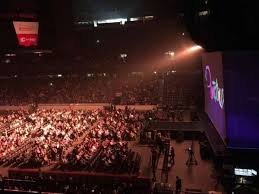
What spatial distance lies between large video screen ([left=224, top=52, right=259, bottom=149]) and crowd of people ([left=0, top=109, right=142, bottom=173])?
5.39 metres

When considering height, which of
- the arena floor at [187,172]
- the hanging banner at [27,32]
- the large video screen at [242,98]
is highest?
Result: the hanging banner at [27,32]

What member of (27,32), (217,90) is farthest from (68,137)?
(217,90)

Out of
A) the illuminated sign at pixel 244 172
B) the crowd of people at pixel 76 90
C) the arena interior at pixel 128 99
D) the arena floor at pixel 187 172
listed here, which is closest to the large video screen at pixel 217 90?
the arena interior at pixel 128 99

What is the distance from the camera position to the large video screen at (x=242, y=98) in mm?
13164

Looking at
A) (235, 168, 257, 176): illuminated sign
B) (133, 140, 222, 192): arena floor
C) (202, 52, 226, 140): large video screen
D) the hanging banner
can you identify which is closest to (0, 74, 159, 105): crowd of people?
(202, 52, 226, 140): large video screen

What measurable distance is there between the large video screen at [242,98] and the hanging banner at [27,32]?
831 cm

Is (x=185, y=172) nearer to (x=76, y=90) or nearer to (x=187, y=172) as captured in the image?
(x=187, y=172)

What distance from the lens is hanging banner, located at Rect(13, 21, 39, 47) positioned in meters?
12.3

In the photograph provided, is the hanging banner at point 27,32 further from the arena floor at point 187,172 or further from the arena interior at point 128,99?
the arena floor at point 187,172

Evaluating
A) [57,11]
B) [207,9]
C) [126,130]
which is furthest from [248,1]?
[57,11]

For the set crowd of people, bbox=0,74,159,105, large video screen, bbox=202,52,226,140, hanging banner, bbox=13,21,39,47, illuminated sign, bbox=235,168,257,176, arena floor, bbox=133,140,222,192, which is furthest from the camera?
crowd of people, bbox=0,74,159,105

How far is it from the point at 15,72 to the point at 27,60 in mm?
2426

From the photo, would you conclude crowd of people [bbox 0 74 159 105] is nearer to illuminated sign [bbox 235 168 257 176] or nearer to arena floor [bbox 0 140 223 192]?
arena floor [bbox 0 140 223 192]

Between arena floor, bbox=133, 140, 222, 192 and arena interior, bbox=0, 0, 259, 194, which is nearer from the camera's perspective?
arena interior, bbox=0, 0, 259, 194
